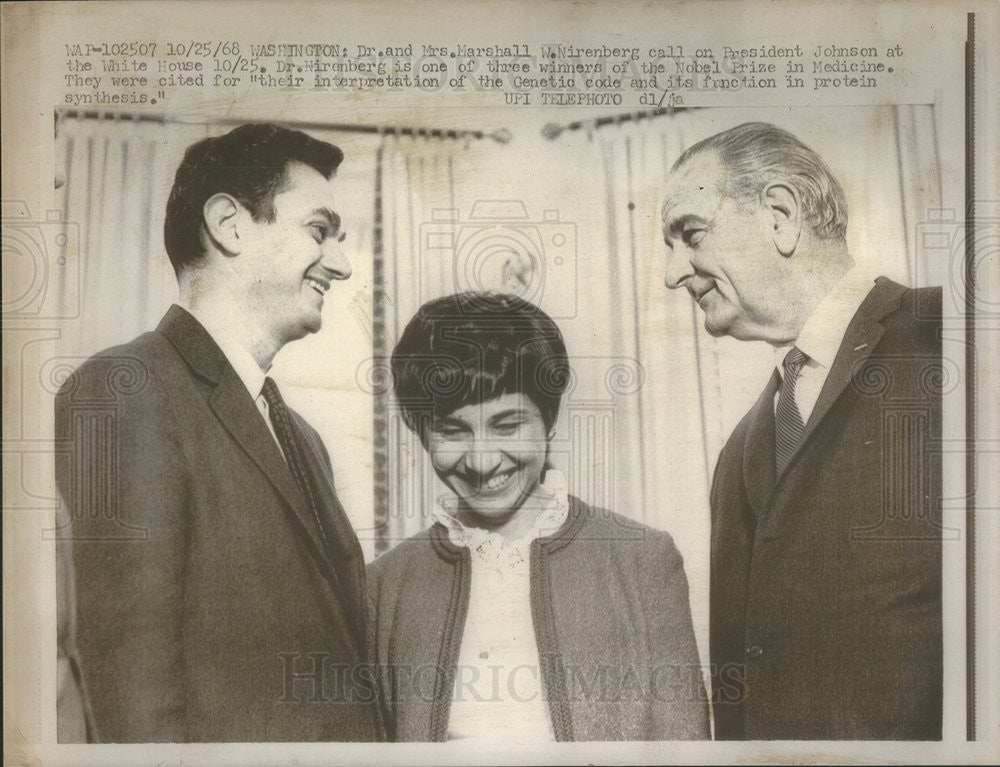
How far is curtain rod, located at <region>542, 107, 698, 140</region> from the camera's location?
236 centimetres

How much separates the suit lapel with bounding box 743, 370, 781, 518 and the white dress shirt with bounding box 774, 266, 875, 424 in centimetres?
4

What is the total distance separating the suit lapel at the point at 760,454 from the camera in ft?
7.59

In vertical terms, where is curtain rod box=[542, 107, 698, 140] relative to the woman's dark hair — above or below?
above

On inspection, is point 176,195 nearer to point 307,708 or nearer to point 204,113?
point 204,113

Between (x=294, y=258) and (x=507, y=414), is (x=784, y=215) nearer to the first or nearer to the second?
(x=507, y=414)

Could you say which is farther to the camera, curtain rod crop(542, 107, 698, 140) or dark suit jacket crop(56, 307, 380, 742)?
curtain rod crop(542, 107, 698, 140)

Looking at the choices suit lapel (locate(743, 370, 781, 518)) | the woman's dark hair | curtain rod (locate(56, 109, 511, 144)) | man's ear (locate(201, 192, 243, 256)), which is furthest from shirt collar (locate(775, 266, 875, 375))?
man's ear (locate(201, 192, 243, 256))

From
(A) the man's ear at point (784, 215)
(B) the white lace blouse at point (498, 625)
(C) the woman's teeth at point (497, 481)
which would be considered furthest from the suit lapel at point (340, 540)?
(A) the man's ear at point (784, 215)

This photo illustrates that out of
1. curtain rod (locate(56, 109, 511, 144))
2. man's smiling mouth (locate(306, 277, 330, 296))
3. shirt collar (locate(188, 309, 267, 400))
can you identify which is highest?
curtain rod (locate(56, 109, 511, 144))

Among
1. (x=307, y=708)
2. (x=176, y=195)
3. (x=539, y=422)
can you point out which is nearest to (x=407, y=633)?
(x=307, y=708)

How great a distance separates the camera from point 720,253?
7.70 ft

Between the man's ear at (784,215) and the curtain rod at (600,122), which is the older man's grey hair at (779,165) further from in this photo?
the curtain rod at (600,122)

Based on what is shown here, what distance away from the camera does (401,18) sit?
7.77 ft

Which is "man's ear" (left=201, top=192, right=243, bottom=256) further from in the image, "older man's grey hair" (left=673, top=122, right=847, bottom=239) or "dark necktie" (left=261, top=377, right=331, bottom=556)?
"older man's grey hair" (left=673, top=122, right=847, bottom=239)
